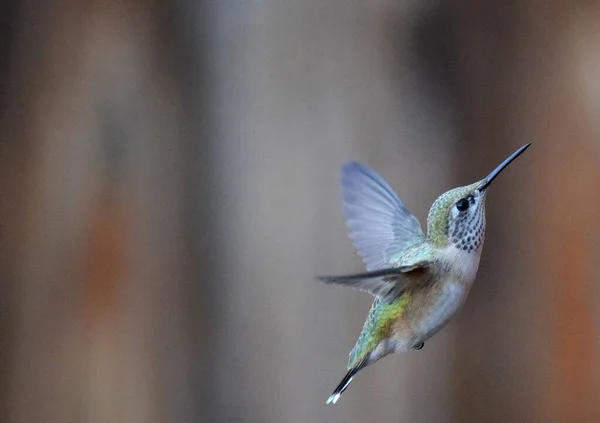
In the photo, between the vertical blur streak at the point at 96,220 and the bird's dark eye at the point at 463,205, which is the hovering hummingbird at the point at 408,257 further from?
the vertical blur streak at the point at 96,220

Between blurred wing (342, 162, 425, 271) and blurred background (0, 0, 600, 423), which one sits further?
blurred background (0, 0, 600, 423)

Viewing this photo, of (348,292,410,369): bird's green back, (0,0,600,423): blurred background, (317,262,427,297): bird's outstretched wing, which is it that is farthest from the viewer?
(0,0,600,423): blurred background

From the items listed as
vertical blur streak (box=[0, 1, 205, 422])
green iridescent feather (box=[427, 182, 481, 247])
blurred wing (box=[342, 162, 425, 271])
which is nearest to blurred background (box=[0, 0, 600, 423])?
vertical blur streak (box=[0, 1, 205, 422])

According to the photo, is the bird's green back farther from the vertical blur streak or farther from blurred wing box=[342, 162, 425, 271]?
the vertical blur streak

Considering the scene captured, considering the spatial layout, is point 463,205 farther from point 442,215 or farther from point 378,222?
point 378,222

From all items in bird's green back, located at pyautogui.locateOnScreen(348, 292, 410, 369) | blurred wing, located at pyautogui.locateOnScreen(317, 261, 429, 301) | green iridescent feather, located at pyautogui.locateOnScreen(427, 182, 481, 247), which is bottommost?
bird's green back, located at pyautogui.locateOnScreen(348, 292, 410, 369)

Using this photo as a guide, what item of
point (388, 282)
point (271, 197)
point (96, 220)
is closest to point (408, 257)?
point (388, 282)

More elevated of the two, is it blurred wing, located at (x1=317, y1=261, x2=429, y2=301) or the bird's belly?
blurred wing, located at (x1=317, y1=261, x2=429, y2=301)

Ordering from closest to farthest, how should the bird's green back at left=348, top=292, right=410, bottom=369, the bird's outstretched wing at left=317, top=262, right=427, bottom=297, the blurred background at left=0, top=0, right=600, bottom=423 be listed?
1. the bird's outstretched wing at left=317, top=262, right=427, bottom=297
2. the bird's green back at left=348, top=292, right=410, bottom=369
3. the blurred background at left=0, top=0, right=600, bottom=423
